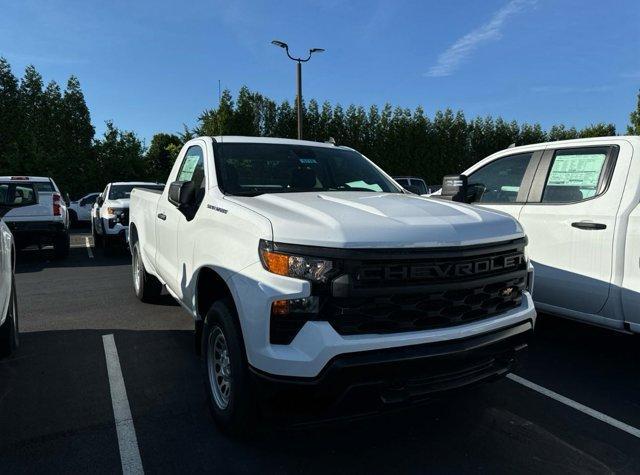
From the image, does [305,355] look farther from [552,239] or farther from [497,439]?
[552,239]

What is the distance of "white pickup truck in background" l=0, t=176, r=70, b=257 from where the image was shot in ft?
33.0

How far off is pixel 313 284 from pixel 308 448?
1117 millimetres

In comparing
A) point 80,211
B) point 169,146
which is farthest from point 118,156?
point 80,211

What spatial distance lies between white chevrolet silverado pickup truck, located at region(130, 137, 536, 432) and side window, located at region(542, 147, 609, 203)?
156 cm

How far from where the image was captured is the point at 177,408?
3.38 metres

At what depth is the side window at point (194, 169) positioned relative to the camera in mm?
3730

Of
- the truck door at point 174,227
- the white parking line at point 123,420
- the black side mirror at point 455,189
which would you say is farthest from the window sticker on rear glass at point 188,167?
the black side mirror at point 455,189

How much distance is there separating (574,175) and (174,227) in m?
3.49

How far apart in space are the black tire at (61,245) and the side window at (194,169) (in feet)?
24.3

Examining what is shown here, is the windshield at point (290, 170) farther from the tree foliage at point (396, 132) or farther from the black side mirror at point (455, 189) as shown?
the tree foliage at point (396, 132)

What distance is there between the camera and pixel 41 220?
10312mm

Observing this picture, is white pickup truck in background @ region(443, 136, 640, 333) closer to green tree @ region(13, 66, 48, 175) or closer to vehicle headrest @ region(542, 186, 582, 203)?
vehicle headrest @ region(542, 186, 582, 203)

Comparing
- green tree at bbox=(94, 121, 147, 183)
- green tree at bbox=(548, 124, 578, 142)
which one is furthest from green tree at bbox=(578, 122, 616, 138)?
green tree at bbox=(94, 121, 147, 183)

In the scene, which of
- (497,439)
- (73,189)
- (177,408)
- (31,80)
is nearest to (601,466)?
(497,439)
